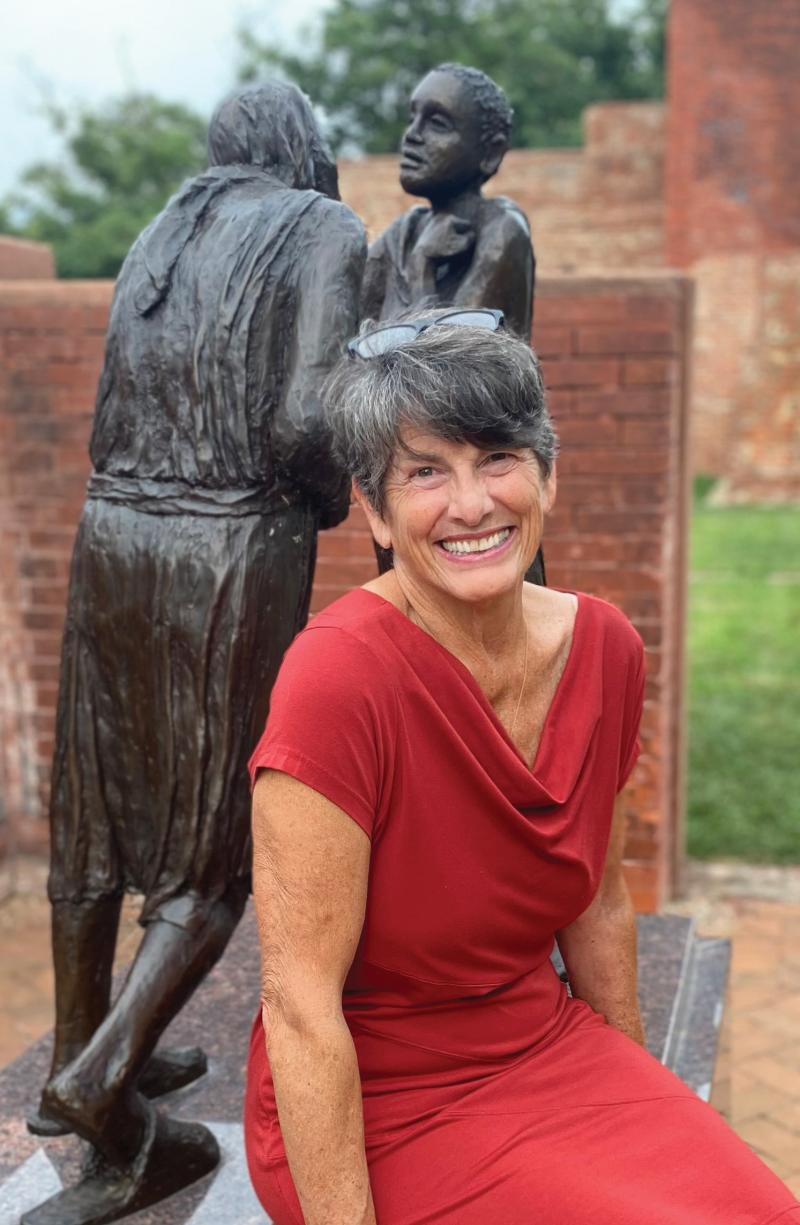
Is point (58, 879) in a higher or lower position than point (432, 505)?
lower

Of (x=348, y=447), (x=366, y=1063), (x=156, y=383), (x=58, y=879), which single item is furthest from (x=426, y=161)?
(x=366, y=1063)

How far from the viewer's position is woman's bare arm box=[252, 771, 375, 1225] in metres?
1.62

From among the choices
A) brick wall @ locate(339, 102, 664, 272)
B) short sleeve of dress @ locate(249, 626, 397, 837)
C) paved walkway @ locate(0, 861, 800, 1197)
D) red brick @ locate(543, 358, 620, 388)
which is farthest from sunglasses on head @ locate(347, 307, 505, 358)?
brick wall @ locate(339, 102, 664, 272)

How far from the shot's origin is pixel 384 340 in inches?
68.2

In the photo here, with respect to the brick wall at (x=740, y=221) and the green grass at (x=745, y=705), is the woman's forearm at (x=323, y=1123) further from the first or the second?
the brick wall at (x=740, y=221)

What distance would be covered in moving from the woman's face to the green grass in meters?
4.14

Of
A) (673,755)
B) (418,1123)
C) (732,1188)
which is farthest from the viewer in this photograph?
(673,755)

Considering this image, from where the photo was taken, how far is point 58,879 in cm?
238

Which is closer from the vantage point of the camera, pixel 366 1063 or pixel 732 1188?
pixel 732 1188

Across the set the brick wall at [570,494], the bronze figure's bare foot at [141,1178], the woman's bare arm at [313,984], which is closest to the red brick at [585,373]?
the brick wall at [570,494]

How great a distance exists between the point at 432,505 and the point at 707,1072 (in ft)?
5.58

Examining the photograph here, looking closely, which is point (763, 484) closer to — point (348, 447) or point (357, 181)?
point (357, 181)

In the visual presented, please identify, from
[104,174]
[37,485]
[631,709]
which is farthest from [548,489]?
[104,174]

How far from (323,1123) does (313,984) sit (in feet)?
0.55
